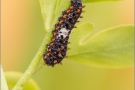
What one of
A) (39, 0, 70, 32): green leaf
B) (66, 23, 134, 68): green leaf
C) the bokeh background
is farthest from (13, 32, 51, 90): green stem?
the bokeh background

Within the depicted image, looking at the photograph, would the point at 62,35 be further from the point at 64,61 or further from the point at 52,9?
the point at 64,61

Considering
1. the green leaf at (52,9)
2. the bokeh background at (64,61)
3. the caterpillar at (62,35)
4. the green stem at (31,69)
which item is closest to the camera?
the green stem at (31,69)

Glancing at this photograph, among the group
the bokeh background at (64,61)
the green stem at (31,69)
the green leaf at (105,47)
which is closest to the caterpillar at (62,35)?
the green leaf at (105,47)

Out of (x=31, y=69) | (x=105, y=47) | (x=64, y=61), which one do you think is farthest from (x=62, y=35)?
(x=64, y=61)

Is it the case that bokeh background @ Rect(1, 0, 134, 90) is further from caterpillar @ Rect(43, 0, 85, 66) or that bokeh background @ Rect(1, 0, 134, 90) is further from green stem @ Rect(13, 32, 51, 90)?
green stem @ Rect(13, 32, 51, 90)

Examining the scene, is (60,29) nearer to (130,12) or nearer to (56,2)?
(56,2)

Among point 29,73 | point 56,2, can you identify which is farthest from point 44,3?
point 29,73

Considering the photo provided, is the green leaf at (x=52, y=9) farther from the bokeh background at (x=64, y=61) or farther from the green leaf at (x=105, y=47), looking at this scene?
the bokeh background at (x=64, y=61)
